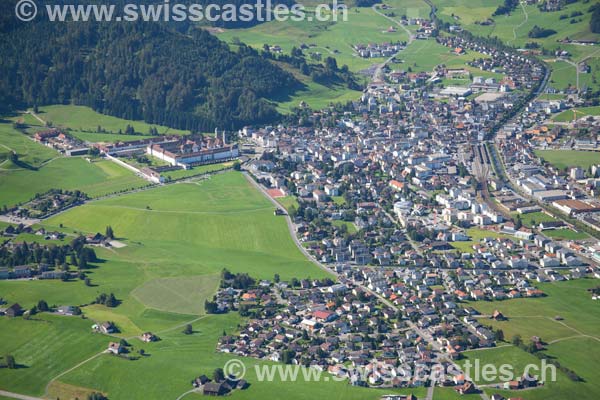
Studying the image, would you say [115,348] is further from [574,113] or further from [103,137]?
[574,113]

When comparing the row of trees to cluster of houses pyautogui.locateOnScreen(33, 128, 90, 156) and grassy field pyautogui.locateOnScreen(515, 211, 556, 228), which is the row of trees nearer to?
cluster of houses pyautogui.locateOnScreen(33, 128, 90, 156)

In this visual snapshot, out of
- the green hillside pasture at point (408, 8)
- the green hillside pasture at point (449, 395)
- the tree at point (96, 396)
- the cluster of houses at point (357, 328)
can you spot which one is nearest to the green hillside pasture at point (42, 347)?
the tree at point (96, 396)

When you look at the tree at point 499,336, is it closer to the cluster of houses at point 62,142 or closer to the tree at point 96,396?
the tree at point 96,396

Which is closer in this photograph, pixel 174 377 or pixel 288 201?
pixel 174 377

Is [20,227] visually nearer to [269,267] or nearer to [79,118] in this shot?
[269,267]

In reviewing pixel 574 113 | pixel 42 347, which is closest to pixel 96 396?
pixel 42 347

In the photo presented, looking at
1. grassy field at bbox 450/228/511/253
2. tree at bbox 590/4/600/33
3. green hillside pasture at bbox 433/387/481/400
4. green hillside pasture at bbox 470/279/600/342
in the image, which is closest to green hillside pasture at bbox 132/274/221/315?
green hillside pasture at bbox 470/279/600/342
